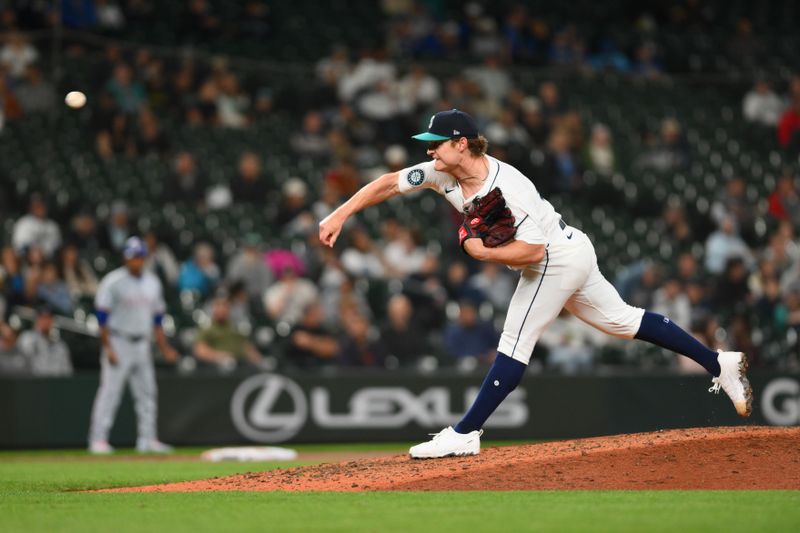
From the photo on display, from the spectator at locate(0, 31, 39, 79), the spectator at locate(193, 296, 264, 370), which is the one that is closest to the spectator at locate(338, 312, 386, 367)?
the spectator at locate(193, 296, 264, 370)

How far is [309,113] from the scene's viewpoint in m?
16.7

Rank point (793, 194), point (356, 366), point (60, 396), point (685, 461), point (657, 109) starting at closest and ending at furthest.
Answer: point (685, 461) → point (60, 396) → point (356, 366) → point (793, 194) → point (657, 109)

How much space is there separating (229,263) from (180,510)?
861 cm

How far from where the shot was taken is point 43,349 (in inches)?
493

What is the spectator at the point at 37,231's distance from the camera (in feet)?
44.6

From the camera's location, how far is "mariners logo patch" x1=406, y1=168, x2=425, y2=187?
23.4 feet

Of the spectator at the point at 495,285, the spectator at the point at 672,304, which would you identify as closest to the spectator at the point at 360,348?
the spectator at the point at 495,285

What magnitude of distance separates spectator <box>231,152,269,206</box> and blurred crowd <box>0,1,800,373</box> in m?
0.02

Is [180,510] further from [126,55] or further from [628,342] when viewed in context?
[126,55]

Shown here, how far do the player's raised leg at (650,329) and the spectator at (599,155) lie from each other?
10.0 metres

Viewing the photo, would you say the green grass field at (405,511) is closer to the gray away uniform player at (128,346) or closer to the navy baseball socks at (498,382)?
the navy baseball socks at (498,382)

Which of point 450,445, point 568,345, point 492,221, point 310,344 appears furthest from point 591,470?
point 568,345

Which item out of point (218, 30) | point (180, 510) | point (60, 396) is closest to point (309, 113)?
point (218, 30)

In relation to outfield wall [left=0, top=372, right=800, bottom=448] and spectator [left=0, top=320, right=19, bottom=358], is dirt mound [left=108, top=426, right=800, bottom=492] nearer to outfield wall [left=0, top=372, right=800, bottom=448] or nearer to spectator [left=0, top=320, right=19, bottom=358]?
outfield wall [left=0, top=372, right=800, bottom=448]
